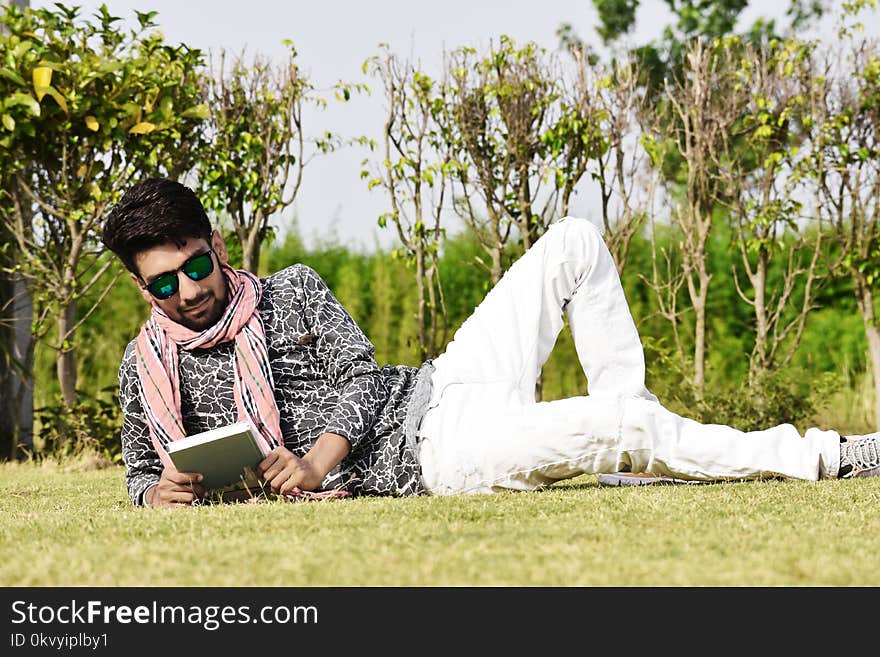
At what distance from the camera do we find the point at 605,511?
3.15m

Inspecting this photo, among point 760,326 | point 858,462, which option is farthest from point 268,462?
point 760,326

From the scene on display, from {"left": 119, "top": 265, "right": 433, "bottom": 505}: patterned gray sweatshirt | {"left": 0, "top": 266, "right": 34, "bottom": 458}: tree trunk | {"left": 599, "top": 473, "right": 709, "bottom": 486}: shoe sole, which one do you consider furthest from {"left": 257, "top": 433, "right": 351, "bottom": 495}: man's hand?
{"left": 0, "top": 266, "right": 34, "bottom": 458}: tree trunk

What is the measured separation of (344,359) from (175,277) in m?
0.66

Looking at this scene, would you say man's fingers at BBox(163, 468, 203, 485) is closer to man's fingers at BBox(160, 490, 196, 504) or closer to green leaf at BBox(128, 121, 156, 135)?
man's fingers at BBox(160, 490, 196, 504)

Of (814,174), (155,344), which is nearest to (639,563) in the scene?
(155,344)

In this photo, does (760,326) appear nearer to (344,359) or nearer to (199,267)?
(344,359)

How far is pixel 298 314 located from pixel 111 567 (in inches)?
63.6

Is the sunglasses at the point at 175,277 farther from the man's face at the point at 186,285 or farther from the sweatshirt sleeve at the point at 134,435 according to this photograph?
the sweatshirt sleeve at the point at 134,435

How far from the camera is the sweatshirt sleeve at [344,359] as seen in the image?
11.9 feet

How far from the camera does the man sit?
3545 millimetres

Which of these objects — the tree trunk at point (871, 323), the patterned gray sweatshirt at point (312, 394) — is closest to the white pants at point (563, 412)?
the patterned gray sweatshirt at point (312, 394)

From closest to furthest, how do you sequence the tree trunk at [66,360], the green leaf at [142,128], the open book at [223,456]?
1. the open book at [223,456]
2. the green leaf at [142,128]
3. the tree trunk at [66,360]

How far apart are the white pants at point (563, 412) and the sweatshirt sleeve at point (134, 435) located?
0.98 metres
